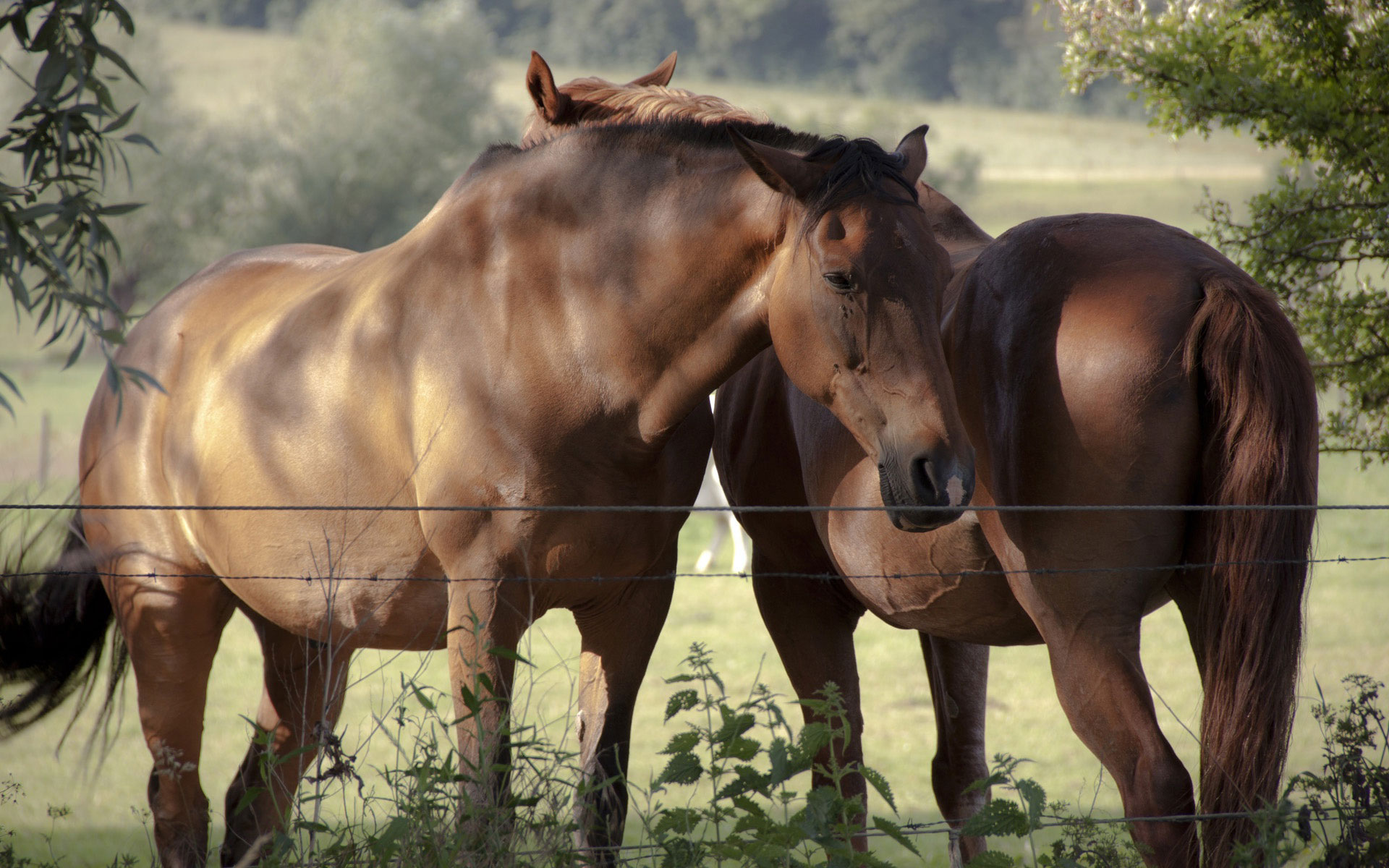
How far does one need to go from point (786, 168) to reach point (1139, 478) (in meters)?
0.93

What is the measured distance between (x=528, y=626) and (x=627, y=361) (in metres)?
0.68

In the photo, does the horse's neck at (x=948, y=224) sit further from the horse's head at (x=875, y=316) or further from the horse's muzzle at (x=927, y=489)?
the horse's muzzle at (x=927, y=489)

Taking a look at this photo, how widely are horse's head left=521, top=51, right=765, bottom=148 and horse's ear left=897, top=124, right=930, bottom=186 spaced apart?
42cm

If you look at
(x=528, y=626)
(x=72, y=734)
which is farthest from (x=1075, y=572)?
(x=72, y=734)

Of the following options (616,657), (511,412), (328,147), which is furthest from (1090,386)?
(328,147)

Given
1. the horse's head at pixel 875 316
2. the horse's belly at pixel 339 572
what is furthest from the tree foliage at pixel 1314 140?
the horse's belly at pixel 339 572

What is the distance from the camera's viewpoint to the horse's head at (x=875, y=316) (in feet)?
7.08

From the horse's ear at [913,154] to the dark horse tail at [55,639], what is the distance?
281 centimetres

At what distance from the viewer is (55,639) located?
3.71 meters

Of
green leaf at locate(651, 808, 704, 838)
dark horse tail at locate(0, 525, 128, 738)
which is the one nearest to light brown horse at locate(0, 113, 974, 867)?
green leaf at locate(651, 808, 704, 838)

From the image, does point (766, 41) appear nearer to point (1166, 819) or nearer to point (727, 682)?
point (727, 682)

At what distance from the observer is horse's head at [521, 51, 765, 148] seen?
283 cm

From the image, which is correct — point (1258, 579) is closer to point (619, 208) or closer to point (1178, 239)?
point (1178, 239)

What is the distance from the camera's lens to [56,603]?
3.68 meters
